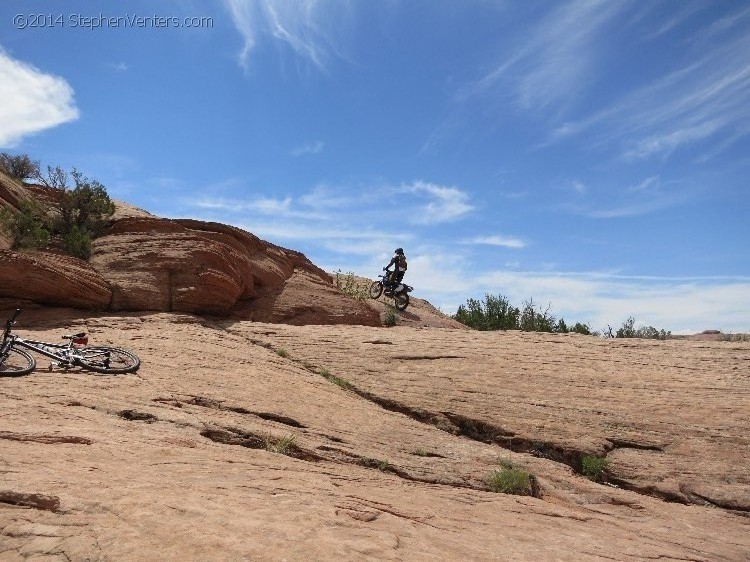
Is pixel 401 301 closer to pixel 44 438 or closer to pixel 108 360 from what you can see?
pixel 108 360

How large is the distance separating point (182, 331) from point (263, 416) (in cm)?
537

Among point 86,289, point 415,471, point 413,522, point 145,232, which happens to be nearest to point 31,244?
point 86,289

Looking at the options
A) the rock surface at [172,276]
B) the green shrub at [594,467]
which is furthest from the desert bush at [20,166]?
the green shrub at [594,467]

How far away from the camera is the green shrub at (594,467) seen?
340 inches

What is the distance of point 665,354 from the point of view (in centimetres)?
1317

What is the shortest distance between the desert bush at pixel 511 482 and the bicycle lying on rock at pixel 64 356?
6.25 m

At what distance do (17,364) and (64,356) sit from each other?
0.72 meters

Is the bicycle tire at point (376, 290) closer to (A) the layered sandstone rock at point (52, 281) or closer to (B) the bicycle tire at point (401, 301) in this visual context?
(B) the bicycle tire at point (401, 301)

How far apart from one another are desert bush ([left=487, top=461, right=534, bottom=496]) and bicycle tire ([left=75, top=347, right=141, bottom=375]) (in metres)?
6.25

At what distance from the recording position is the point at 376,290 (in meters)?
25.4

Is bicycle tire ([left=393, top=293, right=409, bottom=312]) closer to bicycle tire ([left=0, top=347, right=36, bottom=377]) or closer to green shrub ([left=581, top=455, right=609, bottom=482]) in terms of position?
green shrub ([left=581, top=455, right=609, bottom=482])

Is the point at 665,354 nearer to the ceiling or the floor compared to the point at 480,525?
nearer to the ceiling

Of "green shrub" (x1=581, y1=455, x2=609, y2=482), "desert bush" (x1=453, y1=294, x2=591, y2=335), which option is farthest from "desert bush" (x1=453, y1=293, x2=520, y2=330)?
"green shrub" (x1=581, y1=455, x2=609, y2=482)

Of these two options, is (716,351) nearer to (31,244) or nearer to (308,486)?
(308,486)
